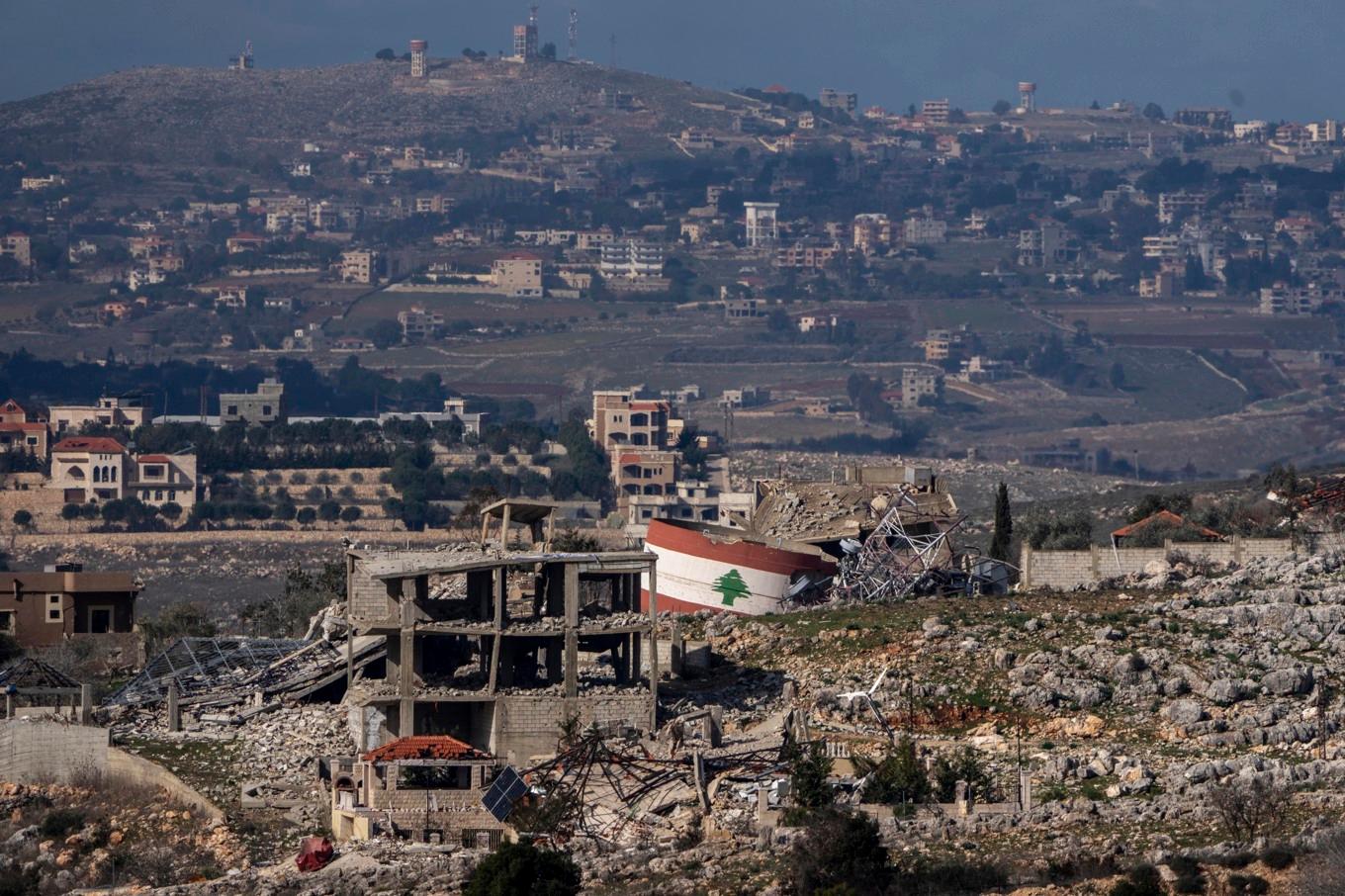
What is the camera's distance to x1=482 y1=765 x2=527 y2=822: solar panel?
24.4 meters

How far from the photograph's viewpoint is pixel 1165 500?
155 ft

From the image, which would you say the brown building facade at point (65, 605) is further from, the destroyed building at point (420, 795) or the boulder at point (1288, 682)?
the boulder at point (1288, 682)

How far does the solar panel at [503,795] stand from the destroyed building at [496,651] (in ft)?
7.13

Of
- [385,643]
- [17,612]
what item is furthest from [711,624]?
[17,612]

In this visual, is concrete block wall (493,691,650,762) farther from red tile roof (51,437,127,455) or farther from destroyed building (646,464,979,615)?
red tile roof (51,437,127,455)

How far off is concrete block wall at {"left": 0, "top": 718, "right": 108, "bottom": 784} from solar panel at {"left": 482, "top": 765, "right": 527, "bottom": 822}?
4.78 metres

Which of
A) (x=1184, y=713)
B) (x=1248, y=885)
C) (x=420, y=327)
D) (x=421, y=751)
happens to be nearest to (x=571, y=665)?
(x=421, y=751)

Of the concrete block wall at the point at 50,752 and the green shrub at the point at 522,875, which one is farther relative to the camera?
the concrete block wall at the point at 50,752

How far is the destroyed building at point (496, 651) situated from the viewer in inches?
1067

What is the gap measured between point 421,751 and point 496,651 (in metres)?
2.31

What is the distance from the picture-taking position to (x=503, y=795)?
961 inches

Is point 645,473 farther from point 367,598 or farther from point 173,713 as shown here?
point 367,598

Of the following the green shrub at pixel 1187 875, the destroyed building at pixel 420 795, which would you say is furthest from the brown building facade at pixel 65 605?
the green shrub at pixel 1187 875

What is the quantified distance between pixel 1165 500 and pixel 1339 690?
20.2 metres
